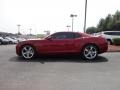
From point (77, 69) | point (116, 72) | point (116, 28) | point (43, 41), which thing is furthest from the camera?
point (116, 28)

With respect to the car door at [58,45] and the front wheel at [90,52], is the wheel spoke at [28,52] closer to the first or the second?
the car door at [58,45]

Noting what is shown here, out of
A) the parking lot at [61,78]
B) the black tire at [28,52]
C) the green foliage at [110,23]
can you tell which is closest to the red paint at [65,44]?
the black tire at [28,52]

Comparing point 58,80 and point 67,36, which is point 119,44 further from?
point 58,80

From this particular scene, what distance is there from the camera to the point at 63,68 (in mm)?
10922

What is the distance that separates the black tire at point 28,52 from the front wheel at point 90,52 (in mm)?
2477

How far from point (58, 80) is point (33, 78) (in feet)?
2.71

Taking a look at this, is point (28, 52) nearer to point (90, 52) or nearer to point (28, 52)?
point (28, 52)

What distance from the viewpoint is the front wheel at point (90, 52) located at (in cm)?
1391

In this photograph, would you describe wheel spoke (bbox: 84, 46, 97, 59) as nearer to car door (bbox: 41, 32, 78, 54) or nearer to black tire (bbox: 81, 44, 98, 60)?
black tire (bbox: 81, 44, 98, 60)

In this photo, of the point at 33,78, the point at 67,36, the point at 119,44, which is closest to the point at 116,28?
the point at 119,44

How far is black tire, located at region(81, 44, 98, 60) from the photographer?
1391 centimetres

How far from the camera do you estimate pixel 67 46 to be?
1397cm

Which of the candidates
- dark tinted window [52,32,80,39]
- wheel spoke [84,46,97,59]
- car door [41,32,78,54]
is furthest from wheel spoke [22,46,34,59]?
wheel spoke [84,46,97,59]

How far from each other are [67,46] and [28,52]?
1.95 metres
